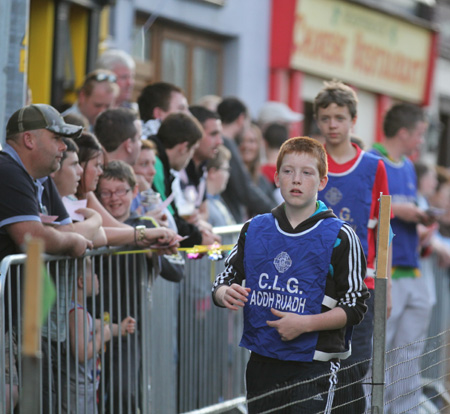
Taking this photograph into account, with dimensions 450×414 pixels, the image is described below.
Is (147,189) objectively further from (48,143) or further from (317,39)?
(317,39)

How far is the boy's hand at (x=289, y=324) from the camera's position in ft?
15.7

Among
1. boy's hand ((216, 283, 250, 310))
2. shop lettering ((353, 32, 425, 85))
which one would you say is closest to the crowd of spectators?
boy's hand ((216, 283, 250, 310))

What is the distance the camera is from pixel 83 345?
563 centimetres

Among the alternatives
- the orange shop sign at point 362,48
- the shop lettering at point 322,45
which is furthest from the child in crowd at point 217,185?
the shop lettering at point 322,45

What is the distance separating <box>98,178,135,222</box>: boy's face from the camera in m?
6.31

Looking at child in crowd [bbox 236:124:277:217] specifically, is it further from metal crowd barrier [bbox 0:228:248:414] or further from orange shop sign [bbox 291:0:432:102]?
orange shop sign [bbox 291:0:432:102]

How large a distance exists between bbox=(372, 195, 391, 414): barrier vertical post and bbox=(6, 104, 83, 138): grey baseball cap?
179 centimetres

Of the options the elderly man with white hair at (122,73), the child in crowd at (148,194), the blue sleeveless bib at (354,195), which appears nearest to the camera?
the blue sleeveless bib at (354,195)

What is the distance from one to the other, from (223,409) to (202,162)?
201 cm

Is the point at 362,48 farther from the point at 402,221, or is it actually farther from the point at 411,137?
the point at 402,221

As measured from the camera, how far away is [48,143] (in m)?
5.36

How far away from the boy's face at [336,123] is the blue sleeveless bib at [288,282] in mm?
1400

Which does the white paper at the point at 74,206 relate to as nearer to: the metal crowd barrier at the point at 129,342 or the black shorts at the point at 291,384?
the metal crowd barrier at the point at 129,342

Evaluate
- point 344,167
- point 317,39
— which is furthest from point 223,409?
point 317,39
